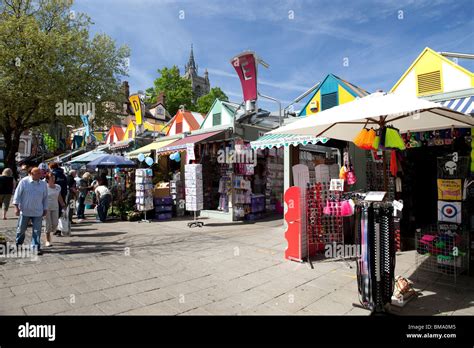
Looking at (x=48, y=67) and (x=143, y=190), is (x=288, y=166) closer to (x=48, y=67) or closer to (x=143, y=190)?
(x=143, y=190)

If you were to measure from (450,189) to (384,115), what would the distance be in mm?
2193

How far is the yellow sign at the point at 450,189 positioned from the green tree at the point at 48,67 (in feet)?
62.0

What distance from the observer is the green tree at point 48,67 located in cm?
1638

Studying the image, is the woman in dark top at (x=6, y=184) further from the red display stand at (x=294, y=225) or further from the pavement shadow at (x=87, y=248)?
the red display stand at (x=294, y=225)

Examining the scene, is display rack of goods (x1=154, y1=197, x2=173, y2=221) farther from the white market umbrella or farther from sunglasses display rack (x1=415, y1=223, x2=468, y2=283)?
sunglasses display rack (x1=415, y1=223, x2=468, y2=283)

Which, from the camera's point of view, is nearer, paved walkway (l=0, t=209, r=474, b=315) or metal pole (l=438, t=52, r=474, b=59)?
paved walkway (l=0, t=209, r=474, b=315)

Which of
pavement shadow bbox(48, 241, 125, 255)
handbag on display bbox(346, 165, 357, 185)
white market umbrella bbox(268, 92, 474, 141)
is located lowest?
pavement shadow bbox(48, 241, 125, 255)

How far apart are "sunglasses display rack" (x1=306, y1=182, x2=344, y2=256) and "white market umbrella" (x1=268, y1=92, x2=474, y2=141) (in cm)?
113

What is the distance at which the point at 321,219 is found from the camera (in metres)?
5.74

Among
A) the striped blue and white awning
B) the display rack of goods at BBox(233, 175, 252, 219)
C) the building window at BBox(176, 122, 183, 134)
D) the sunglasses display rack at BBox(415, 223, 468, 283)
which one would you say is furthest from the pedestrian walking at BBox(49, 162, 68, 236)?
the building window at BBox(176, 122, 183, 134)

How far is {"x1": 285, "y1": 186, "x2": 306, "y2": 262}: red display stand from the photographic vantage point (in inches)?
215

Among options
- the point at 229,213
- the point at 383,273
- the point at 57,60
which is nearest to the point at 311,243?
the point at 383,273

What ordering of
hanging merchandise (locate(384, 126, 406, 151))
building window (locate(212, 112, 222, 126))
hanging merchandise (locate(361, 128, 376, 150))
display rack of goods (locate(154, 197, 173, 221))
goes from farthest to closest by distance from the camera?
building window (locate(212, 112, 222, 126)) < display rack of goods (locate(154, 197, 173, 221)) < hanging merchandise (locate(361, 128, 376, 150)) < hanging merchandise (locate(384, 126, 406, 151))

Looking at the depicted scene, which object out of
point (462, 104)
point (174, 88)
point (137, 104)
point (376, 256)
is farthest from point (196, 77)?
point (376, 256)
